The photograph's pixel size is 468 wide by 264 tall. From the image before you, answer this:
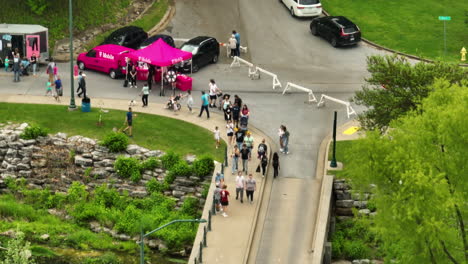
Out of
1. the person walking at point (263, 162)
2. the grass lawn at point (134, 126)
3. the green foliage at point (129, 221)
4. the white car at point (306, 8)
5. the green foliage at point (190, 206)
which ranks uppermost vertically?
the white car at point (306, 8)

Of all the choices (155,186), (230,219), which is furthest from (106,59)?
(230,219)

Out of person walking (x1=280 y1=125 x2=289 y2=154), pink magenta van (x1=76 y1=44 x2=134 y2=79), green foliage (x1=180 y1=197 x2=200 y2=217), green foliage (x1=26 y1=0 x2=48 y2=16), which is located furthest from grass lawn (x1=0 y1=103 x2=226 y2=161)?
green foliage (x1=26 y1=0 x2=48 y2=16)

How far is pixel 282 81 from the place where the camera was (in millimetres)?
53375

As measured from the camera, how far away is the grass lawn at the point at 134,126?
1795 inches

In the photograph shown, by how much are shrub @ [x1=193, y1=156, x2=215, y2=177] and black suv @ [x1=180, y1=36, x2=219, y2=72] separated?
10631 millimetres

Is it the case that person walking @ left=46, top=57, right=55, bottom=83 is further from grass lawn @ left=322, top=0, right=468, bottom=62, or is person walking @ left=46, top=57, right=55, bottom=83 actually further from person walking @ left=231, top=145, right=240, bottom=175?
grass lawn @ left=322, top=0, right=468, bottom=62

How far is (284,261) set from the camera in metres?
37.9

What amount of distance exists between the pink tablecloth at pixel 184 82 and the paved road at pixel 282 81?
1.14 metres

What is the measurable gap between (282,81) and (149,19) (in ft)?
37.2

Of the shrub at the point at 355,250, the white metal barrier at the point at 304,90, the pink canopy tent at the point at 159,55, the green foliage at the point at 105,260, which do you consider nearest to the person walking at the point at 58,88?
the pink canopy tent at the point at 159,55

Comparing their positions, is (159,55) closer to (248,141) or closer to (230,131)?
Answer: (230,131)

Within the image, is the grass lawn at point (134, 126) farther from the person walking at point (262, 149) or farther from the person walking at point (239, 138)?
the person walking at point (262, 149)

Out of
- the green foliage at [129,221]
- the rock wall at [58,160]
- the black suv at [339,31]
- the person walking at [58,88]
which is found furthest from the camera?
the black suv at [339,31]

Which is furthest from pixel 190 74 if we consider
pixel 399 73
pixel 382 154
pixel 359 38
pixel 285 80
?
pixel 382 154
